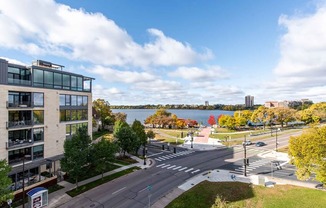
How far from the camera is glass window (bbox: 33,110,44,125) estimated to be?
26.9 meters

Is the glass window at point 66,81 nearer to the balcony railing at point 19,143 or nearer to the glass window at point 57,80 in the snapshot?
the glass window at point 57,80

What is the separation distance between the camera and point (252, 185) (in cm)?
2550

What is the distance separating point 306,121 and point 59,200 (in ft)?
325

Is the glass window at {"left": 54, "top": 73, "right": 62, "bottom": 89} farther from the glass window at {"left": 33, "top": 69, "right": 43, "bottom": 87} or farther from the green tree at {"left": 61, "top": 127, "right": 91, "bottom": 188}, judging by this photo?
the green tree at {"left": 61, "top": 127, "right": 91, "bottom": 188}

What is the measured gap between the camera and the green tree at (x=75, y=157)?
2438 cm

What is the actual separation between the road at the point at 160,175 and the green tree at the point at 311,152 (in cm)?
852

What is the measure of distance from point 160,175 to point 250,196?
41.3ft

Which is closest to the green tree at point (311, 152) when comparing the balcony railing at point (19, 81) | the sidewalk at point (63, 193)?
the sidewalk at point (63, 193)

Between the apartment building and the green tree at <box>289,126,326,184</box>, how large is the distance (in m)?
31.4

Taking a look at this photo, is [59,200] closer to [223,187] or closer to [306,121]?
[223,187]

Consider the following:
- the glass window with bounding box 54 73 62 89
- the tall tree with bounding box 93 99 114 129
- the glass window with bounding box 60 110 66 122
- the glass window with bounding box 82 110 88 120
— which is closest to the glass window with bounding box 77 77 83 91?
the glass window with bounding box 54 73 62 89

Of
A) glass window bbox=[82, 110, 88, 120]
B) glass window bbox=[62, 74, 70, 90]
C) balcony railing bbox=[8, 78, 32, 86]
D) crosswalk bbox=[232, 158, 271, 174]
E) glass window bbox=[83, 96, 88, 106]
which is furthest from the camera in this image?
glass window bbox=[83, 96, 88, 106]

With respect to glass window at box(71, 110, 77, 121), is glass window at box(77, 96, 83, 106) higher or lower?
higher

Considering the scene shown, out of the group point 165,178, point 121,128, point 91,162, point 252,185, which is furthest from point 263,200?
point 121,128
